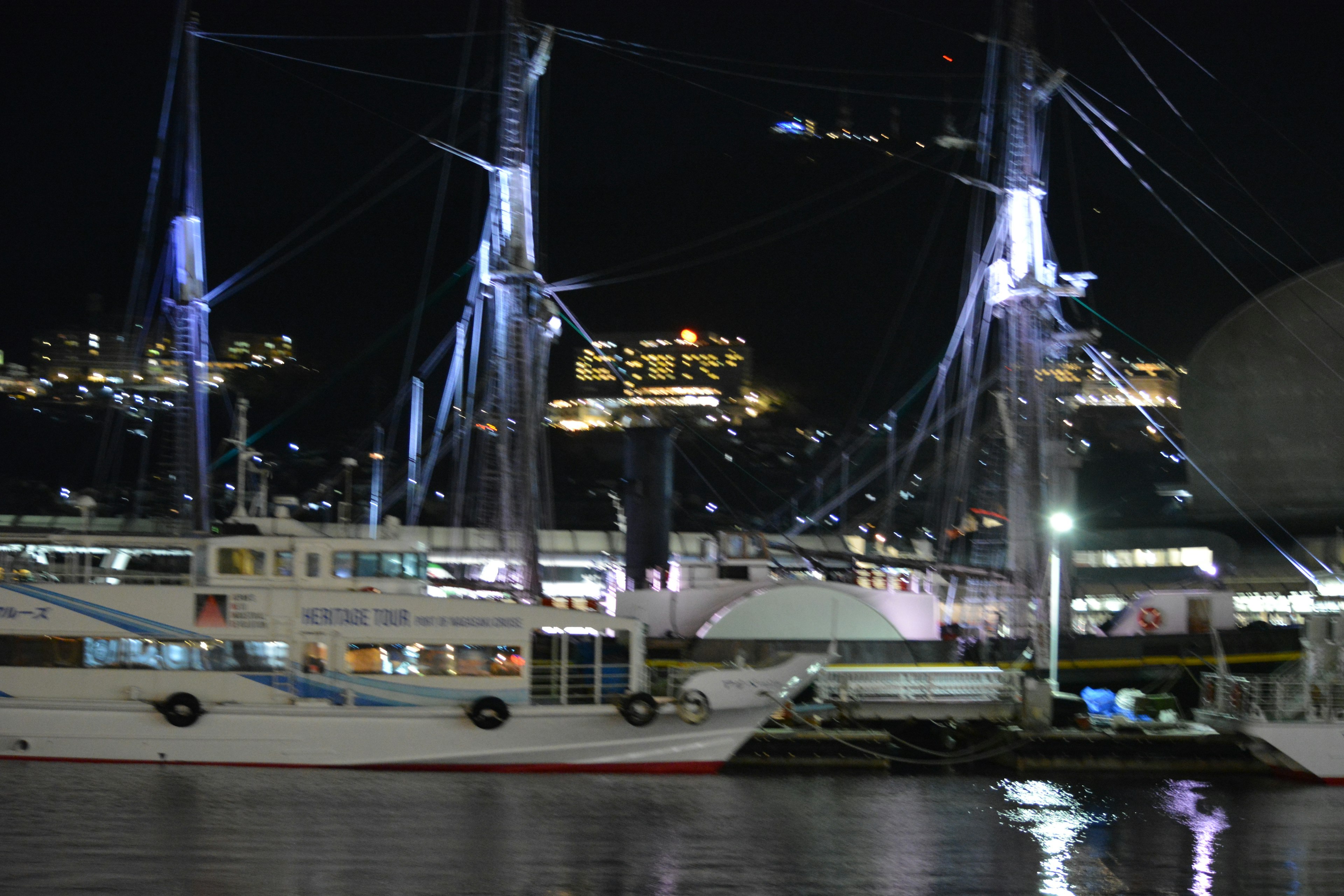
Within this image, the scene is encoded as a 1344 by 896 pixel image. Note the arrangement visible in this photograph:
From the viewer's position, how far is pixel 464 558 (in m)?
48.1

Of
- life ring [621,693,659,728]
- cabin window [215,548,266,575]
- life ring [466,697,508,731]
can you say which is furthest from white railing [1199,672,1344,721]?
cabin window [215,548,266,575]

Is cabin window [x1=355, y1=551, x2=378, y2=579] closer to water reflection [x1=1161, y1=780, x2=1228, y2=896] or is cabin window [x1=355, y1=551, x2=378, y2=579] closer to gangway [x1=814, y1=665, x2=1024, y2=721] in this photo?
gangway [x1=814, y1=665, x2=1024, y2=721]

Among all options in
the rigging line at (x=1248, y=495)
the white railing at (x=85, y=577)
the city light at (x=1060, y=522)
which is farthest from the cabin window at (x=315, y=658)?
the rigging line at (x=1248, y=495)

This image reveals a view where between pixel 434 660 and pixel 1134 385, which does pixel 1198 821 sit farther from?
pixel 1134 385

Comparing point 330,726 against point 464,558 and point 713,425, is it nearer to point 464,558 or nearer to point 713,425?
point 464,558

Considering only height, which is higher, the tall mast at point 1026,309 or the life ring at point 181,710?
the tall mast at point 1026,309

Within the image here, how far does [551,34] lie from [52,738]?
21262 mm

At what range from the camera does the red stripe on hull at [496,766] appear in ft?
72.6

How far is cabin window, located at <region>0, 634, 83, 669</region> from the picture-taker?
2245 cm

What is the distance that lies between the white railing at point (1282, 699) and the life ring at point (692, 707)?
10.5 meters

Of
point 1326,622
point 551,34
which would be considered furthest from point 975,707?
point 551,34

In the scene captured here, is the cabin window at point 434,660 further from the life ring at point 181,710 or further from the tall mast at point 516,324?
the tall mast at point 516,324

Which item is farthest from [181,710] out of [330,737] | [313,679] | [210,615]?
[330,737]

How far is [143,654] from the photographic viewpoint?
2259cm
